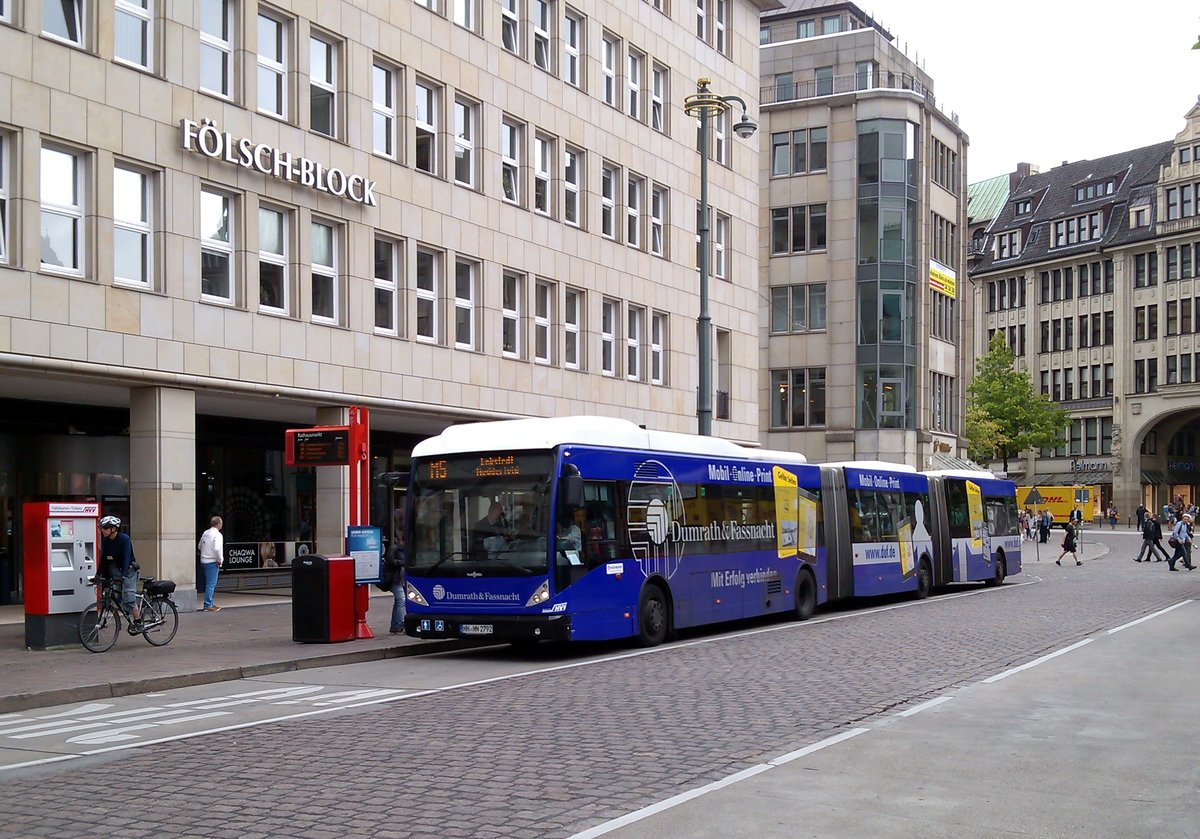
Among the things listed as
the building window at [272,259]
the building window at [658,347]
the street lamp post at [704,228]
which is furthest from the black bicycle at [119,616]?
the building window at [658,347]

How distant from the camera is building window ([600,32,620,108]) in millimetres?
37312

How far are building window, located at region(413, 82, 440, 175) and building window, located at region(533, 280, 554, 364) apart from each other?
460 centimetres

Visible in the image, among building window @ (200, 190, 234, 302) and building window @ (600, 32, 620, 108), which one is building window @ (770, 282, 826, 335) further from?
building window @ (200, 190, 234, 302)

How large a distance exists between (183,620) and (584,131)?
1824cm

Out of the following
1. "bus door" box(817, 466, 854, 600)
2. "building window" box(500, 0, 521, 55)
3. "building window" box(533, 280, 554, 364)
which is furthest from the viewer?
"building window" box(533, 280, 554, 364)

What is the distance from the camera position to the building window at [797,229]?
61031 mm

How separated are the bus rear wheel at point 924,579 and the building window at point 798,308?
101 ft

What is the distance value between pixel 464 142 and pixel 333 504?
30.2 feet

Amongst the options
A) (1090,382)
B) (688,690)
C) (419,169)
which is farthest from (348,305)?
(1090,382)

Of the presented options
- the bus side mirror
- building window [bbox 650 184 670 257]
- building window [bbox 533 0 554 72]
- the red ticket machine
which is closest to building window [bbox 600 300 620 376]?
building window [bbox 650 184 670 257]

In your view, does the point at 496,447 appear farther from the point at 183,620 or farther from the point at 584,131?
the point at 584,131

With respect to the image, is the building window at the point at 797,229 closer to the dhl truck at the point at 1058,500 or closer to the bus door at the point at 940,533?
the bus door at the point at 940,533

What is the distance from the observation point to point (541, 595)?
1720cm

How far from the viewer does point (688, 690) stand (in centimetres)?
1377
